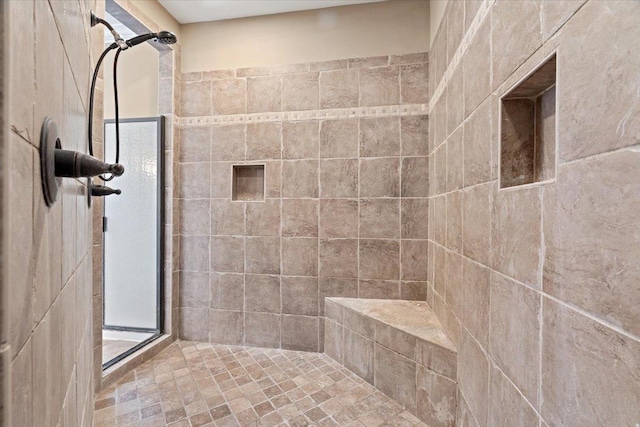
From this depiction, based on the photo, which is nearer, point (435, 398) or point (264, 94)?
point (435, 398)

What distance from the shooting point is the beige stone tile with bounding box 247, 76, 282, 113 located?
7.67ft

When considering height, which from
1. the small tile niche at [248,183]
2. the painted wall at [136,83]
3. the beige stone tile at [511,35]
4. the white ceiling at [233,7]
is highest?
the white ceiling at [233,7]

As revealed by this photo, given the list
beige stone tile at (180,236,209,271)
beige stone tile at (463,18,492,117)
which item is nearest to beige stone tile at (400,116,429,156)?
beige stone tile at (463,18,492,117)

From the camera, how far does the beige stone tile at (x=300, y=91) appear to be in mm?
2279

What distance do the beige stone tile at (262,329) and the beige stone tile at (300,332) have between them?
7 centimetres

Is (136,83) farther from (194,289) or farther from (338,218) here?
(338,218)

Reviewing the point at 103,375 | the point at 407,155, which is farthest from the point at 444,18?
the point at 103,375

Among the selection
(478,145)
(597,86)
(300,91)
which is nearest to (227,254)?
(300,91)

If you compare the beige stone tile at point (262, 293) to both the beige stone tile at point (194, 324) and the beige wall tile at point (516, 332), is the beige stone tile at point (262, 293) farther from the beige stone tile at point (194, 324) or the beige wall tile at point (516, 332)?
the beige wall tile at point (516, 332)

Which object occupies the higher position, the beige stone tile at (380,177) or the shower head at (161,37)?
the shower head at (161,37)

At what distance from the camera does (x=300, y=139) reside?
2289 millimetres

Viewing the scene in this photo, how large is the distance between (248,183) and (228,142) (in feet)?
1.26

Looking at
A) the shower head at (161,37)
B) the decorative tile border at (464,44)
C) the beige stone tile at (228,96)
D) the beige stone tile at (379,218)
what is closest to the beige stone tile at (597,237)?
the decorative tile border at (464,44)

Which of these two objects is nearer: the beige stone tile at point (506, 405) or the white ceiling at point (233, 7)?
the beige stone tile at point (506, 405)
